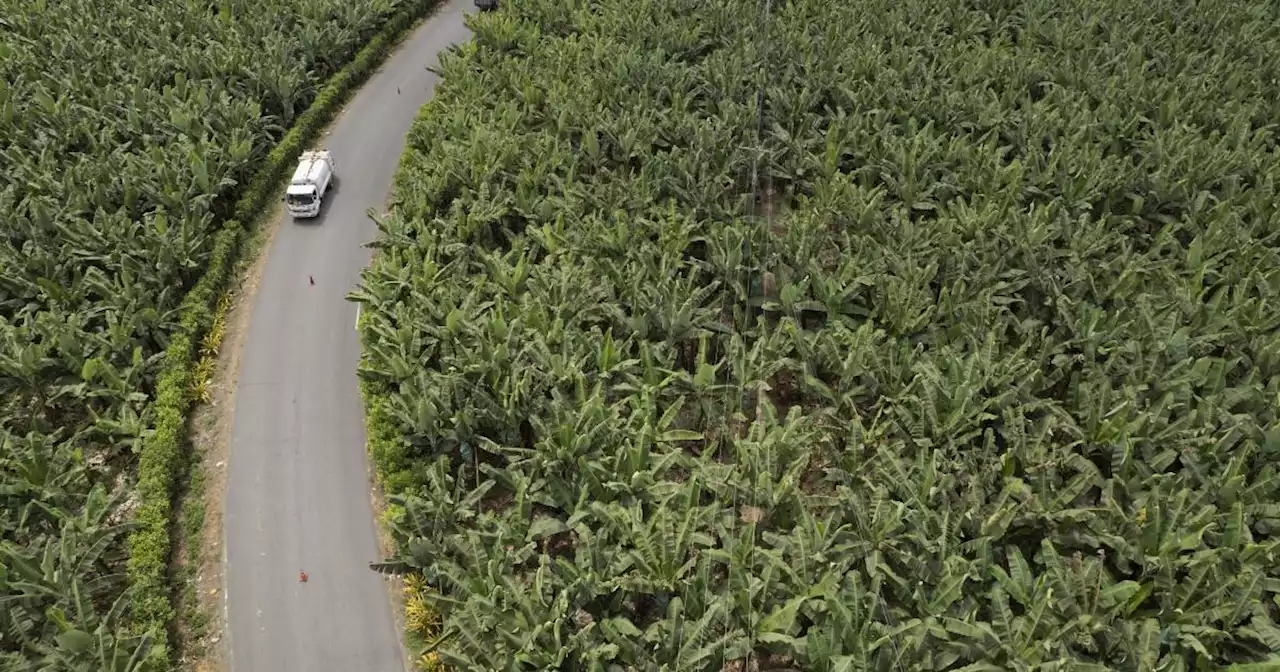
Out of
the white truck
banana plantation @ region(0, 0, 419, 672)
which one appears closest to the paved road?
the white truck

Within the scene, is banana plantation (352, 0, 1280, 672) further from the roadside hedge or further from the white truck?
the roadside hedge

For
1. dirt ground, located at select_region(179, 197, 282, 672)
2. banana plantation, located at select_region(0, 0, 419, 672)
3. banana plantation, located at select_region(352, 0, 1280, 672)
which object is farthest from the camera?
dirt ground, located at select_region(179, 197, 282, 672)

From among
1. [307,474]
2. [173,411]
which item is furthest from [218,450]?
[307,474]

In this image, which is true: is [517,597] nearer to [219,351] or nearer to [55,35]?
[219,351]


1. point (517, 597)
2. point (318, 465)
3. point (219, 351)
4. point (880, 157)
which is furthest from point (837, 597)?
point (219, 351)

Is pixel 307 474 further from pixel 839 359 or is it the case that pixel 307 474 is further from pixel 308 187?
pixel 839 359
